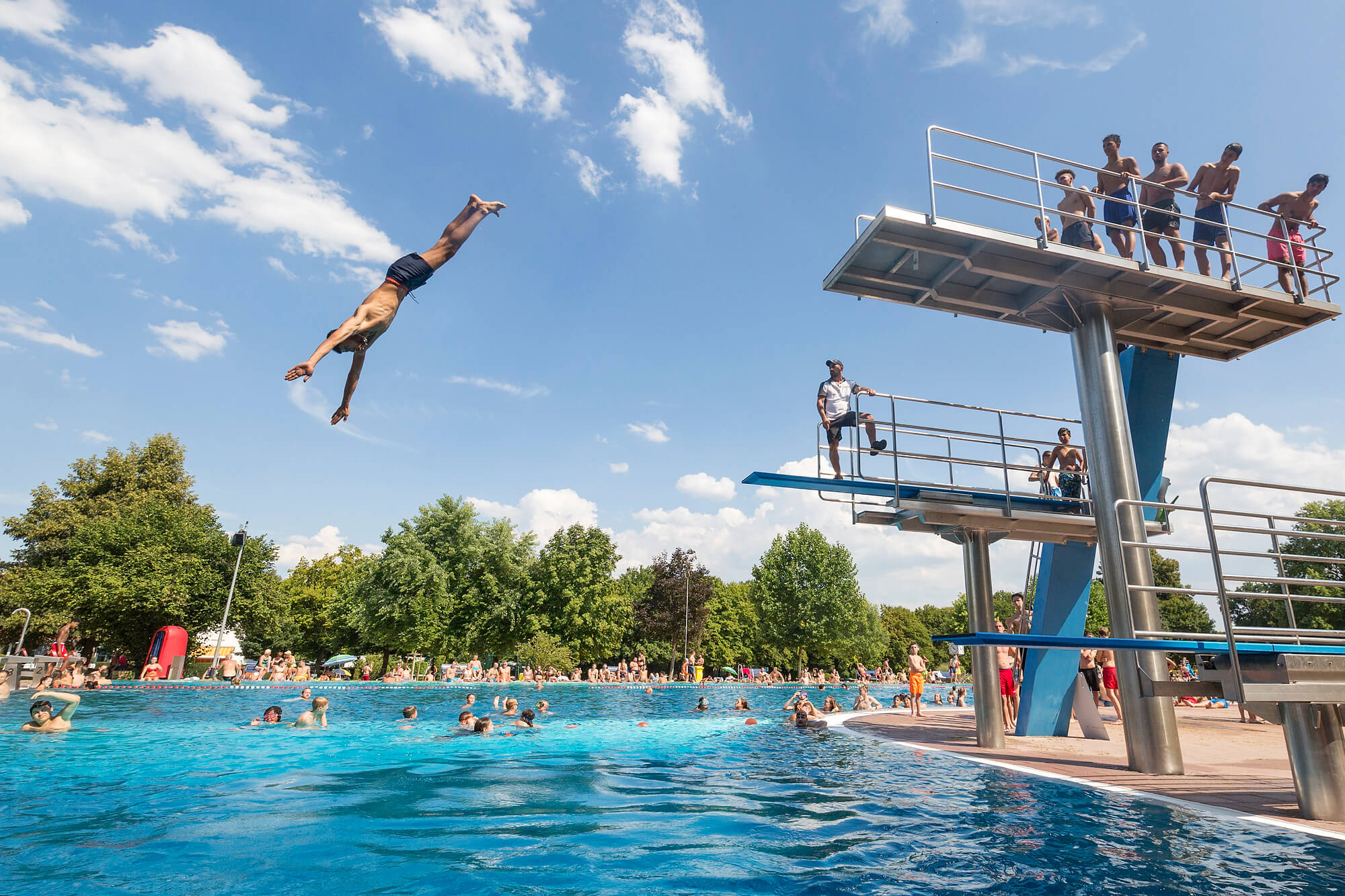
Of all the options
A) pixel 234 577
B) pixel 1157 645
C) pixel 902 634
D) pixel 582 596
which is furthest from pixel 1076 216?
pixel 902 634

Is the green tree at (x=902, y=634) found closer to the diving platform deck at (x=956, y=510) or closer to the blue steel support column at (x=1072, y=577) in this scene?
the blue steel support column at (x=1072, y=577)

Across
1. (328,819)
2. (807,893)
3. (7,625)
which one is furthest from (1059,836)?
(7,625)

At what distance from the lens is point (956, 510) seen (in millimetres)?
10984

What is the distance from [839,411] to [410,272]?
7810 mm

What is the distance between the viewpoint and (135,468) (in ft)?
142

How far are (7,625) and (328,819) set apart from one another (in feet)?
131

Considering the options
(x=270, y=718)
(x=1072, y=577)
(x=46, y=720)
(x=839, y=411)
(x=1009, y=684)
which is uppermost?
(x=839, y=411)

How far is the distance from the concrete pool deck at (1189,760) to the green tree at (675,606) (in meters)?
41.0

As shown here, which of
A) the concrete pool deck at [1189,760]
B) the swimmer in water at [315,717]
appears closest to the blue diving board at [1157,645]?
the concrete pool deck at [1189,760]

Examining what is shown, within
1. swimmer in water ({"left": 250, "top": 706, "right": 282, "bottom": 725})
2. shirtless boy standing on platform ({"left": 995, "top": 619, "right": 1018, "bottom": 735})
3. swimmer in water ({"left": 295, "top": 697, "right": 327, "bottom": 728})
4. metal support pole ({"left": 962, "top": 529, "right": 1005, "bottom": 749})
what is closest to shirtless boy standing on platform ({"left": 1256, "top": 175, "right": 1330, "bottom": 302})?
metal support pole ({"left": 962, "top": 529, "right": 1005, "bottom": 749})

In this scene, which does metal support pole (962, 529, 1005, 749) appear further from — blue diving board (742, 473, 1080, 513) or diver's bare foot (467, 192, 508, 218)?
diver's bare foot (467, 192, 508, 218)

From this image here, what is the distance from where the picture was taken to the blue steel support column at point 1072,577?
11141 mm

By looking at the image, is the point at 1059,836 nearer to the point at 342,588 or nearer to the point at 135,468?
the point at 135,468

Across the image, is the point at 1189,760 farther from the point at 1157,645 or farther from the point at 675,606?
the point at 675,606
